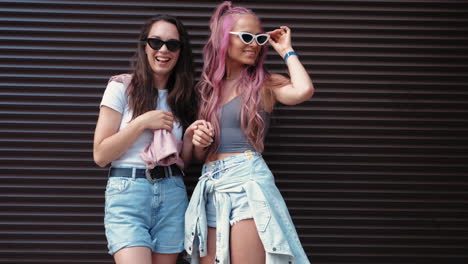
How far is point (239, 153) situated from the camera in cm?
265

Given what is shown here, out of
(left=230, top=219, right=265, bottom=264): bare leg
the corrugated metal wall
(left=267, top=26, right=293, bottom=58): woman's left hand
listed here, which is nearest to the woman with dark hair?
(left=230, top=219, right=265, bottom=264): bare leg

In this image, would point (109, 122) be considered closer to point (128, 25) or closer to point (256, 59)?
point (256, 59)

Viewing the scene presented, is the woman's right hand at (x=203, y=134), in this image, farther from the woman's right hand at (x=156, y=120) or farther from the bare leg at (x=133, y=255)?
the bare leg at (x=133, y=255)

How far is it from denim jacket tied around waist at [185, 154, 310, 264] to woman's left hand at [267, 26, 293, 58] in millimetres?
690

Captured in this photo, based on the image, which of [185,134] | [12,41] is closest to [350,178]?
[185,134]

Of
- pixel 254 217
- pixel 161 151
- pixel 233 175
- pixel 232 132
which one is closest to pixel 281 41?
pixel 232 132

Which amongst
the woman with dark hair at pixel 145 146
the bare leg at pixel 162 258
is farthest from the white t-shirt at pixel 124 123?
the bare leg at pixel 162 258

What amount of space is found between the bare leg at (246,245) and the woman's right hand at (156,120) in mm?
721

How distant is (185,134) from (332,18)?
A: 1644 millimetres

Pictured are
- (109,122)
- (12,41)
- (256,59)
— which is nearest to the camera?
(109,122)

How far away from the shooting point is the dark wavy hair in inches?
107

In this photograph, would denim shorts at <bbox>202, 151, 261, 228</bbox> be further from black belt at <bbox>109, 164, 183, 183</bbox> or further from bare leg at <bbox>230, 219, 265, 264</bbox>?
black belt at <bbox>109, 164, 183, 183</bbox>

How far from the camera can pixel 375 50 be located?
3590 mm

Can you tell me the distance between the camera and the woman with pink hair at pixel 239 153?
2480mm
